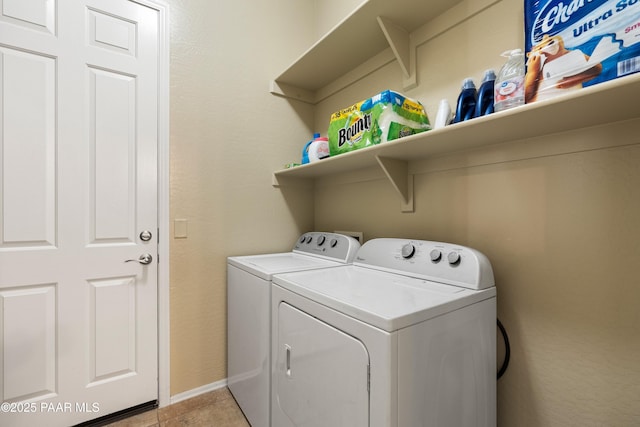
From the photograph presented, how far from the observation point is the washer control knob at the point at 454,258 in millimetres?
1095

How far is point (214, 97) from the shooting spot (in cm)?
188

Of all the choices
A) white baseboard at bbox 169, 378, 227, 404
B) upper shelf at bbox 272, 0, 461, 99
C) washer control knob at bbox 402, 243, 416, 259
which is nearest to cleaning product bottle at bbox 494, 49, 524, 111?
upper shelf at bbox 272, 0, 461, 99

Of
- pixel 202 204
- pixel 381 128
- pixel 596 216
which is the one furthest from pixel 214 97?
pixel 596 216

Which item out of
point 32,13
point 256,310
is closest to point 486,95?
point 256,310

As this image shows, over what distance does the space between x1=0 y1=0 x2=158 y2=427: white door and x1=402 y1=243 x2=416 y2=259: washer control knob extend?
141 cm

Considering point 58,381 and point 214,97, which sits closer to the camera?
point 58,381

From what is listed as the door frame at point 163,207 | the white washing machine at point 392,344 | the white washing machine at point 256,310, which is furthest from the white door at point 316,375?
the door frame at point 163,207

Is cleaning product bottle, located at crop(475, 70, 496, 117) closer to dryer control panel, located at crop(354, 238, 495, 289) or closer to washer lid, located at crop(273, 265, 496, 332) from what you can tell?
dryer control panel, located at crop(354, 238, 495, 289)

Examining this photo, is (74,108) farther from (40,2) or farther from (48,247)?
(48,247)

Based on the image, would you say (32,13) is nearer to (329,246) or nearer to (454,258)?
(329,246)

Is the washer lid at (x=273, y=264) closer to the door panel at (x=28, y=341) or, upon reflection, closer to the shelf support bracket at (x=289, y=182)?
the shelf support bracket at (x=289, y=182)

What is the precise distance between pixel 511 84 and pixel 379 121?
0.51 metres

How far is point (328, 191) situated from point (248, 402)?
1398 mm

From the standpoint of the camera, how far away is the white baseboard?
1723 mm
